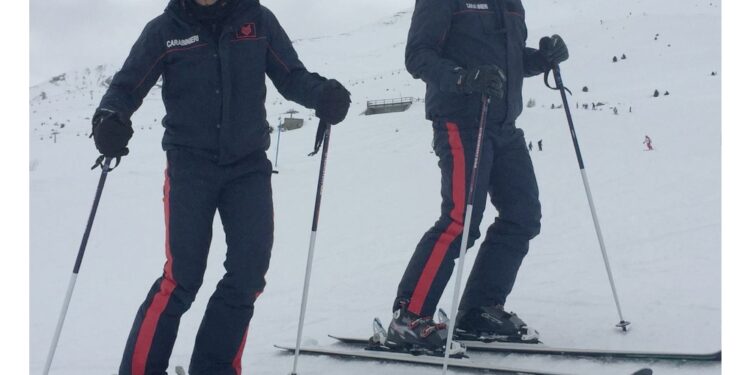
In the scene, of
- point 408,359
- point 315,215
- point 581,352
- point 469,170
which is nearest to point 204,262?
point 315,215

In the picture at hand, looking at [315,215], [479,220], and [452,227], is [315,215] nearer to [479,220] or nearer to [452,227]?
[452,227]

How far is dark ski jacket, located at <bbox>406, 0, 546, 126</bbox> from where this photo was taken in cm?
312

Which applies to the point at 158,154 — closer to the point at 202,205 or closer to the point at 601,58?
the point at 202,205

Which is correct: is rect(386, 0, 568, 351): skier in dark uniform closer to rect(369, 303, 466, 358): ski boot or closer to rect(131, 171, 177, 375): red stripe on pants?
rect(369, 303, 466, 358): ski boot

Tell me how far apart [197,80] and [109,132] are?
395mm

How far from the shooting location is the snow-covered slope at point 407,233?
3.61 meters

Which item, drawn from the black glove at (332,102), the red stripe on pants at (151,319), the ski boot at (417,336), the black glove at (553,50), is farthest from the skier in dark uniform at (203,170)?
the black glove at (553,50)

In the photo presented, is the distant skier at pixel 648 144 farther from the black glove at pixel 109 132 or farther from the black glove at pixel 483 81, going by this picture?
the black glove at pixel 109 132

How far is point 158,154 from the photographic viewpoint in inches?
588

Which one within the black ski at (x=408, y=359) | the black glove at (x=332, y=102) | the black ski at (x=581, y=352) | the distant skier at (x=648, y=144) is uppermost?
the distant skier at (x=648, y=144)

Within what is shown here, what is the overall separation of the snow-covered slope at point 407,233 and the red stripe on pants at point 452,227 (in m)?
0.35

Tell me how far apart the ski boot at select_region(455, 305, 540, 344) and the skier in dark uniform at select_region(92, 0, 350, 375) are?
3.85 ft

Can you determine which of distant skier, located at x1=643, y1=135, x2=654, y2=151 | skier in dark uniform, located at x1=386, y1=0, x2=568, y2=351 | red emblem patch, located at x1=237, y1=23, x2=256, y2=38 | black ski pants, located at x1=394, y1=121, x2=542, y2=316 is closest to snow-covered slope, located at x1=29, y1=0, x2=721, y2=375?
distant skier, located at x1=643, y1=135, x2=654, y2=151

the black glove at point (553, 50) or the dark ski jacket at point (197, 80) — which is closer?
the dark ski jacket at point (197, 80)
